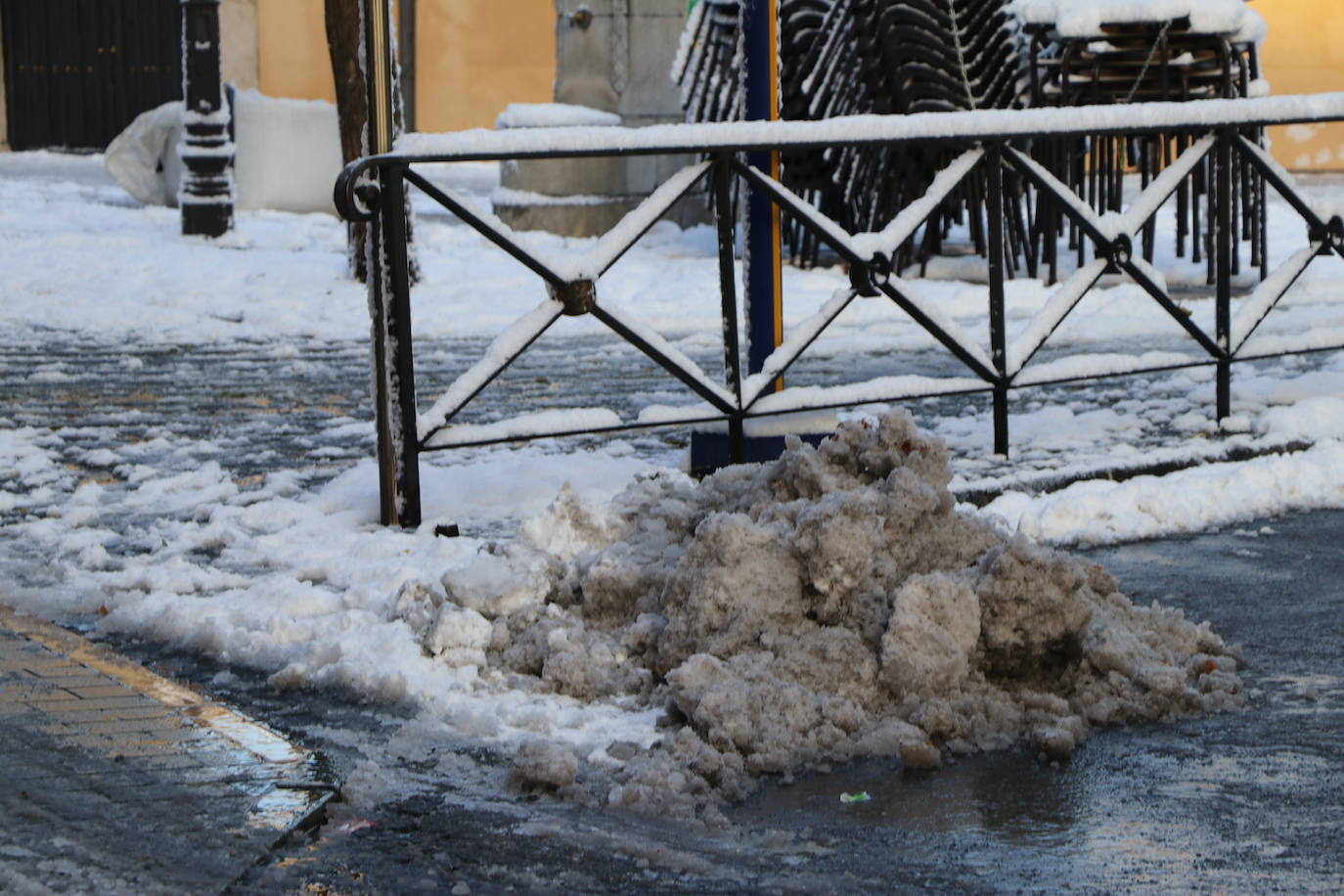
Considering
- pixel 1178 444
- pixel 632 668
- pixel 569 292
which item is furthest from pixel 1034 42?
pixel 632 668

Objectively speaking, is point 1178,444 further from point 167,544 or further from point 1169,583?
point 167,544

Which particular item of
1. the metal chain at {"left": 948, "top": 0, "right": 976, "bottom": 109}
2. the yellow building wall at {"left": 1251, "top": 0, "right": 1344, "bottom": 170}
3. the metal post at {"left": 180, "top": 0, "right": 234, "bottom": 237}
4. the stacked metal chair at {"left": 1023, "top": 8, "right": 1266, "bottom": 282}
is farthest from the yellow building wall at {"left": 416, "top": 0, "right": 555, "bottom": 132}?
the stacked metal chair at {"left": 1023, "top": 8, "right": 1266, "bottom": 282}

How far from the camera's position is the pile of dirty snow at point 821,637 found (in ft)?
12.6

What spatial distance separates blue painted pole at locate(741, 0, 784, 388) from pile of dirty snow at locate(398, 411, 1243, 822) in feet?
5.85

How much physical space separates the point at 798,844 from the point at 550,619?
1319 millimetres

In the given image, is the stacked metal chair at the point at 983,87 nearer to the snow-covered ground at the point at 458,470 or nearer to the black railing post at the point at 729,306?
the snow-covered ground at the point at 458,470

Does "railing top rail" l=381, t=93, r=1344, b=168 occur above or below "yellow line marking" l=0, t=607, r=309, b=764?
above

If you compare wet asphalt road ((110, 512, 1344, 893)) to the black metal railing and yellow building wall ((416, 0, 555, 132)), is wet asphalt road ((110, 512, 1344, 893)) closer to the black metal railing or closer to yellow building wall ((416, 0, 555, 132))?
the black metal railing

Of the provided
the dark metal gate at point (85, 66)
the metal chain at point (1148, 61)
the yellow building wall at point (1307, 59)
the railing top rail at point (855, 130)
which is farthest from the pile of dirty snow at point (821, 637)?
the dark metal gate at point (85, 66)

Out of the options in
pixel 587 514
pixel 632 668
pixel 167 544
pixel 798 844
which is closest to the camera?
pixel 798 844

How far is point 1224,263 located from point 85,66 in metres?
18.0

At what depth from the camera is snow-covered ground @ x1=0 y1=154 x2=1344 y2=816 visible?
15.1 feet

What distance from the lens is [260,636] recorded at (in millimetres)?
4664

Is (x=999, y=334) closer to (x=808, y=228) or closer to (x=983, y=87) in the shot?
(x=808, y=228)
